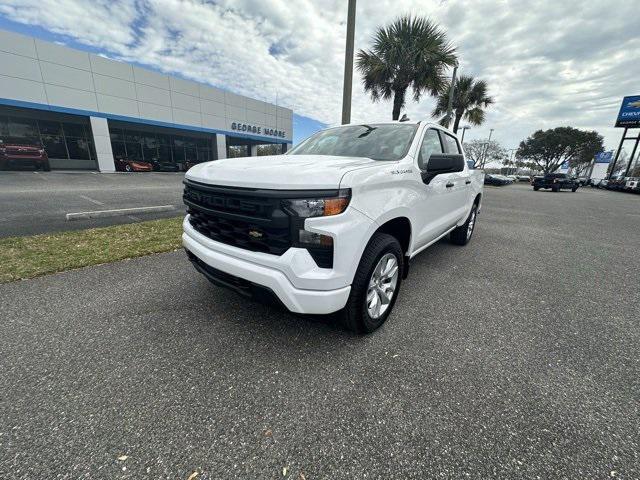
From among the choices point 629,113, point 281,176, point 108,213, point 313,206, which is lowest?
point 108,213

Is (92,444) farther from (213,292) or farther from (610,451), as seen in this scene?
(610,451)

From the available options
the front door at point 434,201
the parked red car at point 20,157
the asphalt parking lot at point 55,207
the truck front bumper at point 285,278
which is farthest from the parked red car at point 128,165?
the truck front bumper at point 285,278

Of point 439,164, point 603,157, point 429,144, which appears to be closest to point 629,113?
point 603,157

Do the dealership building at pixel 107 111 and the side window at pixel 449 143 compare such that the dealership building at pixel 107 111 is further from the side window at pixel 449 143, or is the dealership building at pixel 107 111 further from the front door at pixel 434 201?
the front door at pixel 434 201

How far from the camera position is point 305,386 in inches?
74.9

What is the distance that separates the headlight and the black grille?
0.07 m

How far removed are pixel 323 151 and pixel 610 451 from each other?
121 inches

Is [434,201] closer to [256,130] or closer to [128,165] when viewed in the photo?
[128,165]

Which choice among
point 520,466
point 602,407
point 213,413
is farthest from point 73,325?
point 602,407

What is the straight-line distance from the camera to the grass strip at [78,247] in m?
3.45

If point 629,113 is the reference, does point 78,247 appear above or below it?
below

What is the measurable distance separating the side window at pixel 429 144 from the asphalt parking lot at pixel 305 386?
60.2 inches

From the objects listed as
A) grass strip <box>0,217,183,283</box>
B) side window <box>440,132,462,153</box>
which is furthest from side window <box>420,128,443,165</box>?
grass strip <box>0,217,183,283</box>

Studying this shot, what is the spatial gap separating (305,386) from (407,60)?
47.8 ft
